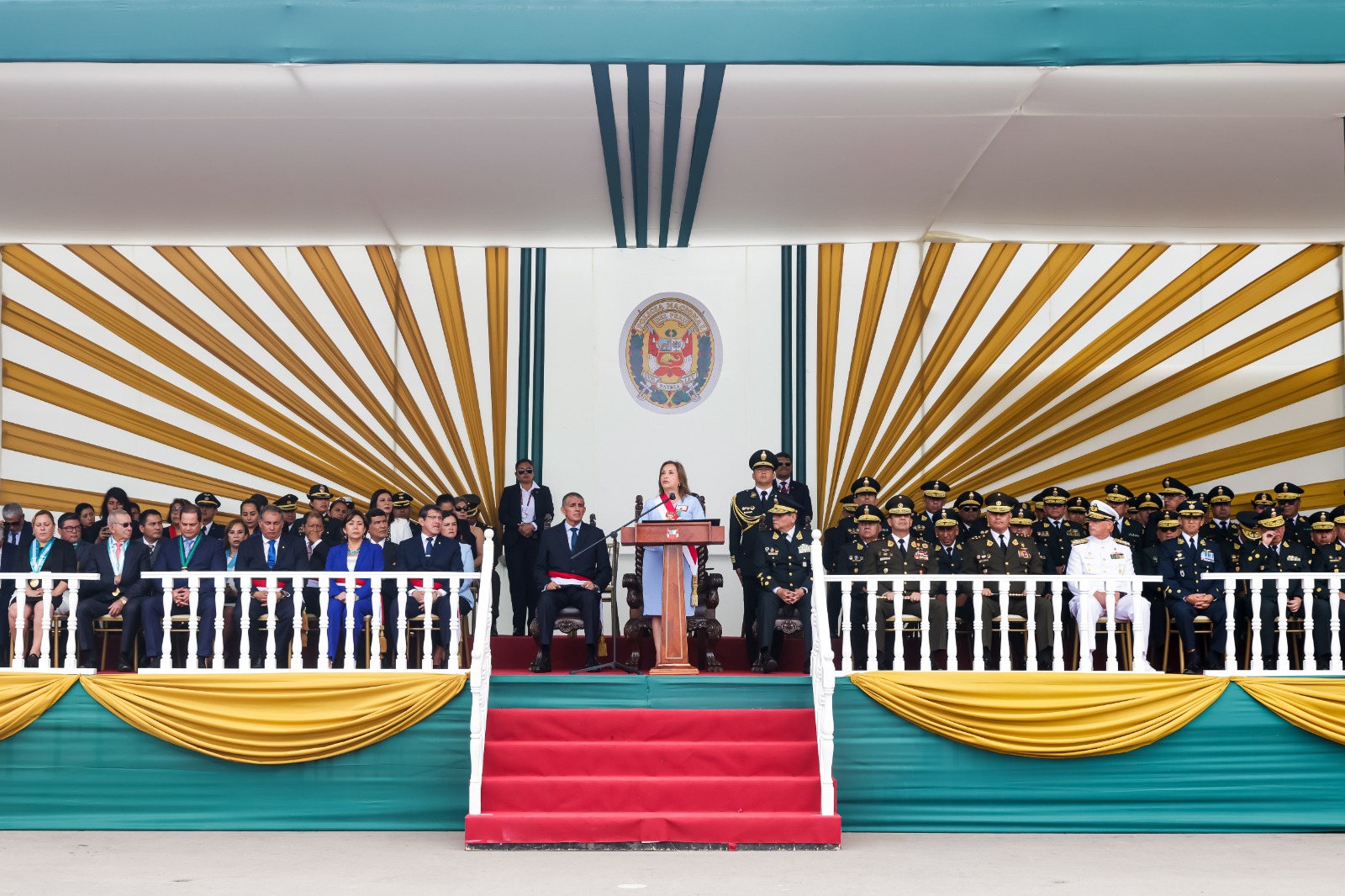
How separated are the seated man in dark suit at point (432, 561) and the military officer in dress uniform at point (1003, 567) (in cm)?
293

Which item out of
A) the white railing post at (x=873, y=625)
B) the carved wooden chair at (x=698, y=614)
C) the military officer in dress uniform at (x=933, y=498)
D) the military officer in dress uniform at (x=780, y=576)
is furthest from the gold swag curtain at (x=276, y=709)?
the military officer in dress uniform at (x=933, y=498)

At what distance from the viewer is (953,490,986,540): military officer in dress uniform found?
9430 mm

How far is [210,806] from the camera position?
7.50 metres

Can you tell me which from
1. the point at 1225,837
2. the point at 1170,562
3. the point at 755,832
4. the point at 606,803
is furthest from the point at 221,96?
the point at 1225,837

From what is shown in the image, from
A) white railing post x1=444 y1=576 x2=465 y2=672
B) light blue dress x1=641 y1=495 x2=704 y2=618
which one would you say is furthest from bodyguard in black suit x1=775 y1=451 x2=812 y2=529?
white railing post x1=444 y1=576 x2=465 y2=672

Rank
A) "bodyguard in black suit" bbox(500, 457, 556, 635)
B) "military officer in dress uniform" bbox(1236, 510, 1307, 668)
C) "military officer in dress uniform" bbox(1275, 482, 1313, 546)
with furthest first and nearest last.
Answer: "bodyguard in black suit" bbox(500, 457, 556, 635) < "military officer in dress uniform" bbox(1275, 482, 1313, 546) < "military officer in dress uniform" bbox(1236, 510, 1307, 668)

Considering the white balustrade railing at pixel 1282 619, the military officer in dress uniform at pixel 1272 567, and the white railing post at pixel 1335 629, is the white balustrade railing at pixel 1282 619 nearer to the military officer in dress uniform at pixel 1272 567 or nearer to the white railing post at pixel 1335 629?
the white railing post at pixel 1335 629

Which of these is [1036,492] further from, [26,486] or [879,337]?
[26,486]

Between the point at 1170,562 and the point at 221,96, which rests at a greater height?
the point at 221,96

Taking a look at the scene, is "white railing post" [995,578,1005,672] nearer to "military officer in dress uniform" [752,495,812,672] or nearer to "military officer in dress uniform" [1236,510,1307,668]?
"military officer in dress uniform" [752,495,812,672]

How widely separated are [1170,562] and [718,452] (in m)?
3.78

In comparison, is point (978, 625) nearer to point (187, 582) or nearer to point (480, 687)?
point (480, 687)

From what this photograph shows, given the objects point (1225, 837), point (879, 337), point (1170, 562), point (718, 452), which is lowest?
point (1225, 837)

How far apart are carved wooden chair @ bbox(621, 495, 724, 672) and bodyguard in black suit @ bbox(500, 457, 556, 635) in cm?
154
